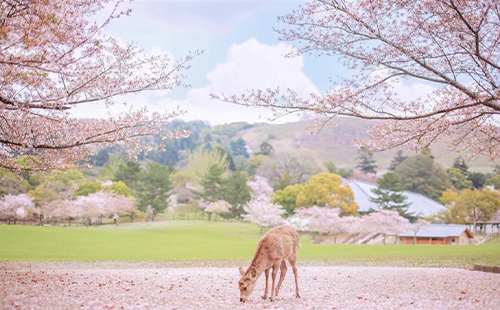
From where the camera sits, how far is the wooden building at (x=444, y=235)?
1609 inches

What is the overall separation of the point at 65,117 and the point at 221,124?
163 m

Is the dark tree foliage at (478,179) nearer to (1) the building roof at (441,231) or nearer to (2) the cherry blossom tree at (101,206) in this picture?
(1) the building roof at (441,231)

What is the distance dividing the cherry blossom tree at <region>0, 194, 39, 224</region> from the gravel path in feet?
63.2

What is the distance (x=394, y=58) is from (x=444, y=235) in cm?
3638

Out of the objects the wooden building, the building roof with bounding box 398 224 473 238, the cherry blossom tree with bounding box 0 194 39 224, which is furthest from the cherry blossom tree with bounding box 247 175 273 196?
the cherry blossom tree with bounding box 0 194 39 224

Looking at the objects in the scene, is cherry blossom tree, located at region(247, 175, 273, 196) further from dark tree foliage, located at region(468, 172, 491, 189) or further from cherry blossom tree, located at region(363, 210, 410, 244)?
dark tree foliage, located at region(468, 172, 491, 189)

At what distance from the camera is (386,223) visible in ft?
133

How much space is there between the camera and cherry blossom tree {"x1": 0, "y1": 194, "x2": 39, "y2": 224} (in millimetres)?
27703

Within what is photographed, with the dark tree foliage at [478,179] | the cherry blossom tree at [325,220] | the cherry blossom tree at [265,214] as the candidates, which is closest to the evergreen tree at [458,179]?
the dark tree foliage at [478,179]

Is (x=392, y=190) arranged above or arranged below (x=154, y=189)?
above

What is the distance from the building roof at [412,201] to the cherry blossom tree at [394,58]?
131ft

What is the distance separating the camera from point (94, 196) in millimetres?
42125

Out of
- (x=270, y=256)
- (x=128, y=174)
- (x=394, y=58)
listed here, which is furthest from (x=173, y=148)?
(x=270, y=256)

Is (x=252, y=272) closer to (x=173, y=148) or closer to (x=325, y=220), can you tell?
(x=325, y=220)
